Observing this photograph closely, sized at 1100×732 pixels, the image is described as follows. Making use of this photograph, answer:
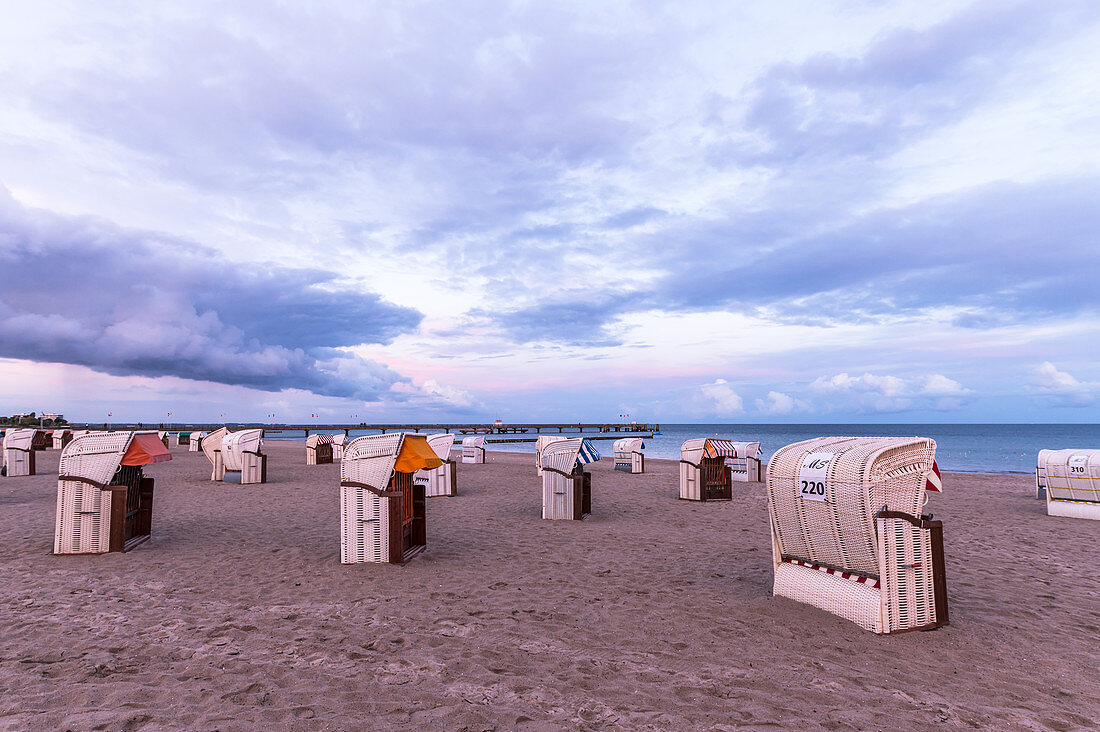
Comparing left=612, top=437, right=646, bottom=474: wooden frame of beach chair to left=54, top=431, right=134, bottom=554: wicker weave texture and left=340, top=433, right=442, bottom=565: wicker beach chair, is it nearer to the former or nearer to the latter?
left=340, top=433, right=442, bottom=565: wicker beach chair

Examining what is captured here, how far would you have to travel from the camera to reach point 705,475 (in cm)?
1745

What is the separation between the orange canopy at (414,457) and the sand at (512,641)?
1441 mm

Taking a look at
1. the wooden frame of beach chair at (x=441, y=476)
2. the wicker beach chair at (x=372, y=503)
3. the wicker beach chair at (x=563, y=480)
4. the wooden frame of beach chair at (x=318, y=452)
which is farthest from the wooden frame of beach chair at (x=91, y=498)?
the wooden frame of beach chair at (x=318, y=452)

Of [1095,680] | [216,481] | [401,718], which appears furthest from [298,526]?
[1095,680]

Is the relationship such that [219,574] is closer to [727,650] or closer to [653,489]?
[727,650]

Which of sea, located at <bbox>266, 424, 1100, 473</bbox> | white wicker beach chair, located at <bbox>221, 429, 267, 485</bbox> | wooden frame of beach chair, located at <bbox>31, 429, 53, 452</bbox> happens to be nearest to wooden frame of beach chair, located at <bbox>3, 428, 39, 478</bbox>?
white wicker beach chair, located at <bbox>221, 429, 267, 485</bbox>

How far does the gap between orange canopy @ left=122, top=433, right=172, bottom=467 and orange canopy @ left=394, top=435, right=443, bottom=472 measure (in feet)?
12.9

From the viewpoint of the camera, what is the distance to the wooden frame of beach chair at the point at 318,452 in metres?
29.8

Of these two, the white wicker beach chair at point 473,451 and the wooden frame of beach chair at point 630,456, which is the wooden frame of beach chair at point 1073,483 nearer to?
the wooden frame of beach chair at point 630,456

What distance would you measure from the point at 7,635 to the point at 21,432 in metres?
21.8

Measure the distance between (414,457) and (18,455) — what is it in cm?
2095

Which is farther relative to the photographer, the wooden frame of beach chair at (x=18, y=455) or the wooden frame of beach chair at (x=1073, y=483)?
the wooden frame of beach chair at (x=18, y=455)

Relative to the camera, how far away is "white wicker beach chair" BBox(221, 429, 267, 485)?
67.2 feet

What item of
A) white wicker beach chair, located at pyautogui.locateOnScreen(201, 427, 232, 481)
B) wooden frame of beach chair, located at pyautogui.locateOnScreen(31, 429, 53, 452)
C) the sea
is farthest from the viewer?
the sea
